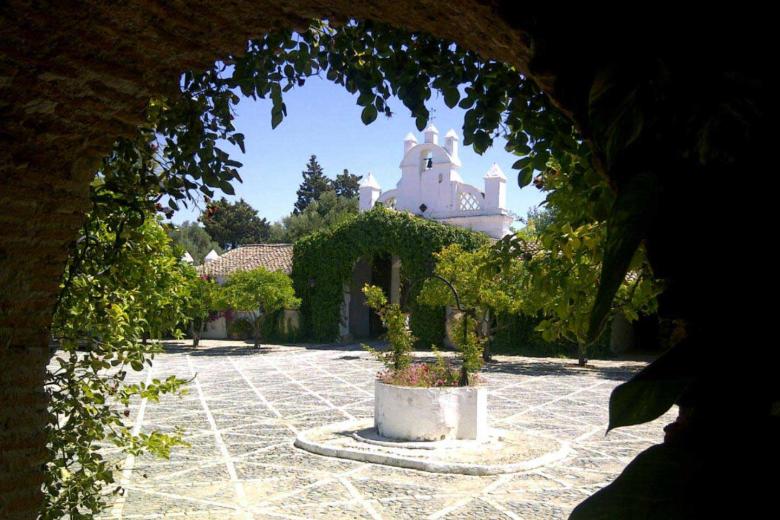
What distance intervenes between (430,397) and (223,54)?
226 inches

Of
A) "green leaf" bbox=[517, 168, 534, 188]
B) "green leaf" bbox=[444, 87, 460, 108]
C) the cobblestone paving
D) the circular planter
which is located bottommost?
the cobblestone paving

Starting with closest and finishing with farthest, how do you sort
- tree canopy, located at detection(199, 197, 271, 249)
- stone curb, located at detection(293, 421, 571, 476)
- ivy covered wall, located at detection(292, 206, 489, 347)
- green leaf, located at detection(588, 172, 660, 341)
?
green leaf, located at detection(588, 172, 660, 341), stone curb, located at detection(293, 421, 571, 476), ivy covered wall, located at detection(292, 206, 489, 347), tree canopy, located at detection(199, 197, 271, 249)

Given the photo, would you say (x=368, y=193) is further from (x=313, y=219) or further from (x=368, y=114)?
(x=368, y=114)

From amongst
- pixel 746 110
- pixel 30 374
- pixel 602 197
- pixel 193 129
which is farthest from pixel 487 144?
pixel 746 110

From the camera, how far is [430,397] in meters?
7.32

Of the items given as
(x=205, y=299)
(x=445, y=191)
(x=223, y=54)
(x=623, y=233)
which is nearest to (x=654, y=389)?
(x=623, y=233)

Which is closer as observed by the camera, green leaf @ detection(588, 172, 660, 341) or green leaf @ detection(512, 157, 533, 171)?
→ green leaf @ detection(588, 172, 660, 341)

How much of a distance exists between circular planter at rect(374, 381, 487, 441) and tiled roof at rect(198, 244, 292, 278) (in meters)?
19.1

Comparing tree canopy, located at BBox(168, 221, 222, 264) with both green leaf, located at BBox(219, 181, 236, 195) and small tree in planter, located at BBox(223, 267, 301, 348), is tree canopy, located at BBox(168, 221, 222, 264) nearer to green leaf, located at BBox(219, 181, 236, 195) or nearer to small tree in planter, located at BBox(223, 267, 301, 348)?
small tree in planter, located at BBox(223, 267, 301, 348)

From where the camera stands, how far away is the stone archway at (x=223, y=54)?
73 cm

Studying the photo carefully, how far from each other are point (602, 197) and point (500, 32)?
2.05 ft

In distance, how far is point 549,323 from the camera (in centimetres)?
257

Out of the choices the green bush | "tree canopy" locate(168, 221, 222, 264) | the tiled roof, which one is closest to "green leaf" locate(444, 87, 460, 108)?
the green bush

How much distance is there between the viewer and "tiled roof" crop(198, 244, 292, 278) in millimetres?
26922
